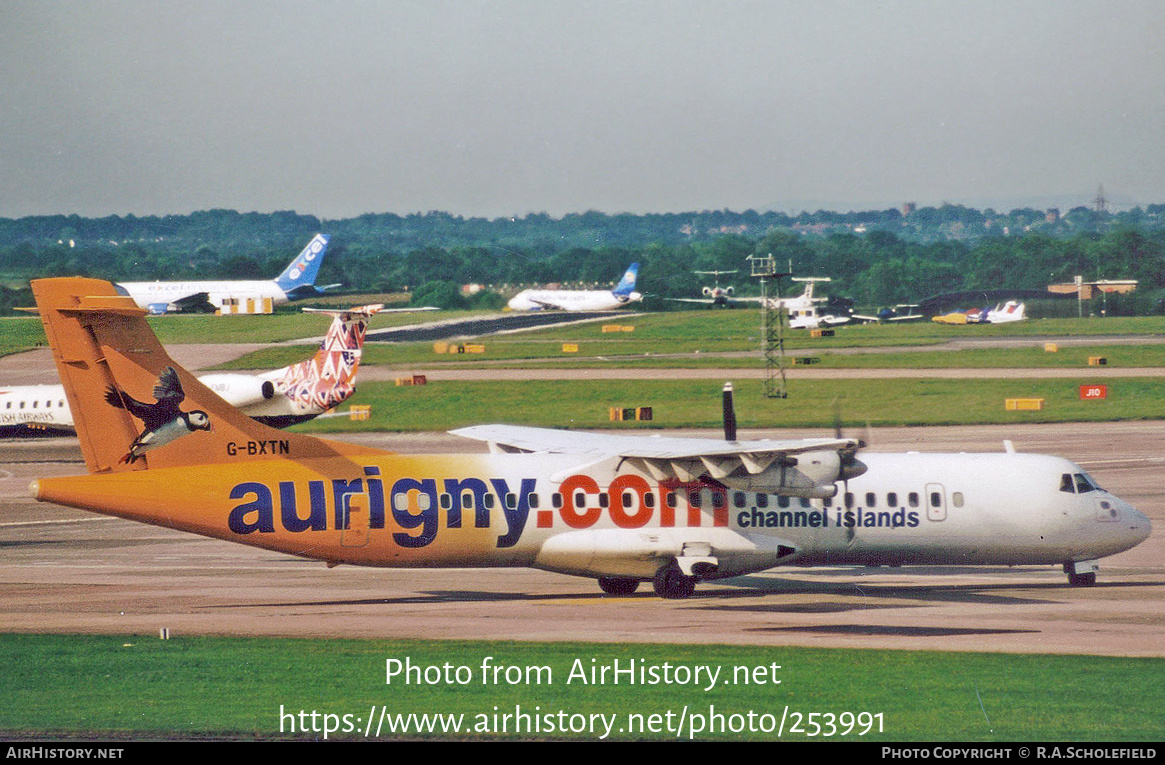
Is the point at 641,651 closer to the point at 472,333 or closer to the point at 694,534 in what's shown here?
the point at 694,534

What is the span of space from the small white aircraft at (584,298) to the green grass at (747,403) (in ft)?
18.7

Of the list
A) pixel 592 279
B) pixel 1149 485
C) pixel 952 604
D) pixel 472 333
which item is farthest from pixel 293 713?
pixel 592 279

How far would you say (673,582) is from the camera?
28078 millimetres

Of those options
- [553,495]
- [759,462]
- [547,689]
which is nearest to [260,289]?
[553,495]

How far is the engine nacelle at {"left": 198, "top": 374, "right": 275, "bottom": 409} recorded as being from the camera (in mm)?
52406

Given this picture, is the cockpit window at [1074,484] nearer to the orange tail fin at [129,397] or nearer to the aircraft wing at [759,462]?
the aircraft wing at [759,462]

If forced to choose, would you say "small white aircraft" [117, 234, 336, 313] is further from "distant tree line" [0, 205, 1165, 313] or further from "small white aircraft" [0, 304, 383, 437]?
"small white aircraft" [0, 304, 383, 437]

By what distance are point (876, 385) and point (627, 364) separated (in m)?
18.1

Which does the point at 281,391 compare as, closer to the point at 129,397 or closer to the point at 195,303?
the point at 195,303

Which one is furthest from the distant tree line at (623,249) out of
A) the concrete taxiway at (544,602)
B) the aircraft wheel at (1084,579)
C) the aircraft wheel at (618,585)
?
the aircraft wheel at (1084,579)

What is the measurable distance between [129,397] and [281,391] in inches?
1076

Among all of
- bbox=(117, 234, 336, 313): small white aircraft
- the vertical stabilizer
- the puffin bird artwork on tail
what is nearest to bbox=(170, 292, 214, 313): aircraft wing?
bbox=(117, 234, 336, 313): small white aircraft

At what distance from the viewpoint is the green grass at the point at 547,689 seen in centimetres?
1705

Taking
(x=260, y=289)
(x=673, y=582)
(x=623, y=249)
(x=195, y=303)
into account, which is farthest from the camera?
(x=623, y=249)
